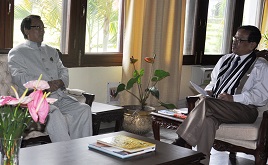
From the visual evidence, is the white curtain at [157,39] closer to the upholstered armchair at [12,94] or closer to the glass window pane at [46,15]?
the glass window pane at [46,15]

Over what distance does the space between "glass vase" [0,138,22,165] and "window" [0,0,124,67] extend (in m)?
2.43

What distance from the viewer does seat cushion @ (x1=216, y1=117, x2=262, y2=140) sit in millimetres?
3553

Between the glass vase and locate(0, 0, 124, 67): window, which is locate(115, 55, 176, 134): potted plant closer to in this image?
locate(0, 0, 124, 67): window

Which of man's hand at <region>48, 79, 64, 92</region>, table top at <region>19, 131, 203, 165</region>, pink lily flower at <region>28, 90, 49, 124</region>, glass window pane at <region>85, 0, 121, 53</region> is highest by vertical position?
glass window pane at <region>85, 0, 121, 53</region>

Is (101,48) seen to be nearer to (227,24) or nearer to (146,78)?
(146,78)

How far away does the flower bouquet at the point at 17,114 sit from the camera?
5.63 ft

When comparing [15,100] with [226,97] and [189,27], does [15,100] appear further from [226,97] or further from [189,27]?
[189,27]

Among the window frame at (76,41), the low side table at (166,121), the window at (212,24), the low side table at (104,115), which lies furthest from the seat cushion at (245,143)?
the window at (212,24)

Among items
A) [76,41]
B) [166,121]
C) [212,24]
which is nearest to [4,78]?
[76,41]

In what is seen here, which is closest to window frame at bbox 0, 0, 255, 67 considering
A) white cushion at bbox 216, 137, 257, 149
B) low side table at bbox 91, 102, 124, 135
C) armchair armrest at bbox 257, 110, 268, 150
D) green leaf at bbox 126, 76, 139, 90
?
green leaf at bbox 126, 76, 139, 90

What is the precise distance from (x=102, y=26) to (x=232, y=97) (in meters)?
1.93

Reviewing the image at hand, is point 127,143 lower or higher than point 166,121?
higher

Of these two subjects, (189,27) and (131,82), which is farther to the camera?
(189,27)

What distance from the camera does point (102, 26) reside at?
5.14 metres
